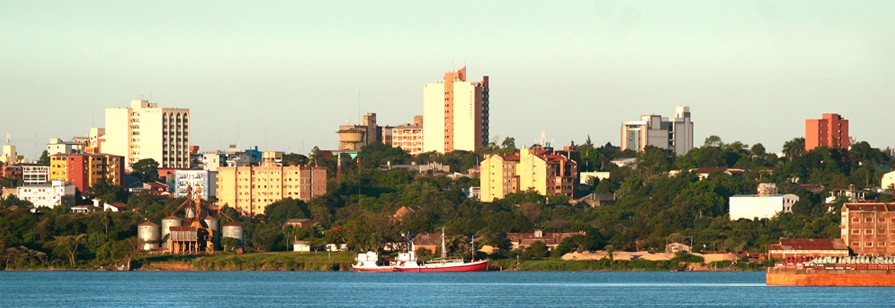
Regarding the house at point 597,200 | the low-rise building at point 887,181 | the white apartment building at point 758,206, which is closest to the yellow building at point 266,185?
the house at point 597,200

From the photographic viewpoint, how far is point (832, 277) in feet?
334

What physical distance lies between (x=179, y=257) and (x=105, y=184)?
58.6 metres

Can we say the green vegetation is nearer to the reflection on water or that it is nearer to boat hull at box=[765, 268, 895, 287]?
the reflection on water

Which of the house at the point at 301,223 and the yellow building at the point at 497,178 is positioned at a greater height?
the yellow building at the point at 497,178

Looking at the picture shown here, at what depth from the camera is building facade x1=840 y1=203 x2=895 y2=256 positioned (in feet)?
423

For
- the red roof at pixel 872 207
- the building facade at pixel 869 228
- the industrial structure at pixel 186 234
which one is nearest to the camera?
the building facade at pixel 869 228

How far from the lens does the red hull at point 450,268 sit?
132 meters

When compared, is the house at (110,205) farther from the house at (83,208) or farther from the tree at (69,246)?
the tree at (69,246)

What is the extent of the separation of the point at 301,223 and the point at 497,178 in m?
34.0

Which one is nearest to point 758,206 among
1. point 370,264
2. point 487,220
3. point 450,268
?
point 487,220

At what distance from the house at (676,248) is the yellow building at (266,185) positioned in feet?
196

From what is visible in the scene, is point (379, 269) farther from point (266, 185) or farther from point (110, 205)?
point (266, 185)

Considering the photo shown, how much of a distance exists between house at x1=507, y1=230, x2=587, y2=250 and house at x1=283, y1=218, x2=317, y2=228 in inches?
771

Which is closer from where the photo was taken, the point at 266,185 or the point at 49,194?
the point at 49,194
